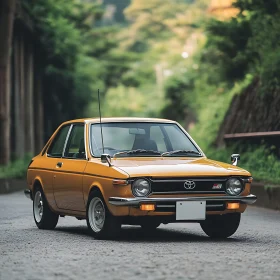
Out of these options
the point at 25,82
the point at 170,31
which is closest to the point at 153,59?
the point at 170,31

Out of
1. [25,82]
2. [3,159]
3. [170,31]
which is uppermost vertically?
[170,31]

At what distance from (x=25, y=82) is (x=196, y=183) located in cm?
2739

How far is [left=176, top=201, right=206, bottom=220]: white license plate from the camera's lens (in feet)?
37.7

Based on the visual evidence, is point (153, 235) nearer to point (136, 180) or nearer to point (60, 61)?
point (136, 180)

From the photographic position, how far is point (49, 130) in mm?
47344

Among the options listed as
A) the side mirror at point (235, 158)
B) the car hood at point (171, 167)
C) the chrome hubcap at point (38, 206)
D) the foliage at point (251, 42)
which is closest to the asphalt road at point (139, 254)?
the chrome hubcap at point (38, 206)

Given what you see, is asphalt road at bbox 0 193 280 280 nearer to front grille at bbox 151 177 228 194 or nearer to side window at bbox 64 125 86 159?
front grille at bbox 151 177 228 194

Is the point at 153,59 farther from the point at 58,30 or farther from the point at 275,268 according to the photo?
the point at 275,268

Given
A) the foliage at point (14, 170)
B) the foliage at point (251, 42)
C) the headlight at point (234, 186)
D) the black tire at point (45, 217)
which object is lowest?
the foliage at point (14, 170)

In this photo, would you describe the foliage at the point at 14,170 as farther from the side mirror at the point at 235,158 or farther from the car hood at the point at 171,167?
the car hood at the point at 171,167

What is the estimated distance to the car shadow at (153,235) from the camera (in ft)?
38.9

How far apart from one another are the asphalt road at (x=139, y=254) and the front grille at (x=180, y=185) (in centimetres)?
59

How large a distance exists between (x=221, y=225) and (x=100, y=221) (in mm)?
1537

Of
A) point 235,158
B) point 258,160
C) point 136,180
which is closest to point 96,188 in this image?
point 136,180
